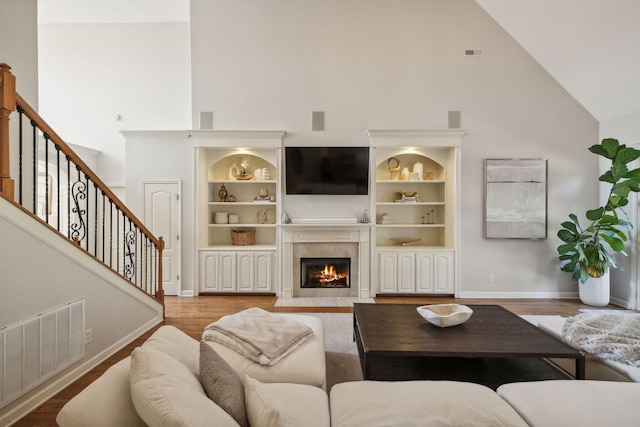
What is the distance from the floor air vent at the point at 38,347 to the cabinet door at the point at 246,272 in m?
2.68

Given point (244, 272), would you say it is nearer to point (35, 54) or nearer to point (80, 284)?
point (80, 284)

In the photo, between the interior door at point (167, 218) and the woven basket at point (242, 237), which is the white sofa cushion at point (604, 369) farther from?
the interior door at point (167, 218)

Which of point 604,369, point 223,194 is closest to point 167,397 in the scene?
point 604,369

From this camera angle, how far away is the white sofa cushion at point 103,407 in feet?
3.81

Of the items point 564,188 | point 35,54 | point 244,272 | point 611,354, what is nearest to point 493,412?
point 611,354

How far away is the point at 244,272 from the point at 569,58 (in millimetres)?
5746

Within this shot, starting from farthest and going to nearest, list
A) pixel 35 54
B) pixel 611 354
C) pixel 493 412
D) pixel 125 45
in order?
1. pixel 125 45
2. pixel 35 54
3. pixel 611 354
4. pixel 493 412

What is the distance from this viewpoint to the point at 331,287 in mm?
5449

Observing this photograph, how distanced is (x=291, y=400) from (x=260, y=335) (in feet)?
2.49

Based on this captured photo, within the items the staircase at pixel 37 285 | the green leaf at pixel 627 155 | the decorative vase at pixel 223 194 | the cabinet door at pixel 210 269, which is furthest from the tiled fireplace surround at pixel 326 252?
the green leaf at pixel 627 155

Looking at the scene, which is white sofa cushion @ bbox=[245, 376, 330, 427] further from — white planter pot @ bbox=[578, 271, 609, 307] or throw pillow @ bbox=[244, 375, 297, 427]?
white planter pot @ bbox=[578, 271, 609, 307]

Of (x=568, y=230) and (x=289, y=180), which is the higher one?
(x=289, y=180)

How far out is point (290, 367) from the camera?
2068mm

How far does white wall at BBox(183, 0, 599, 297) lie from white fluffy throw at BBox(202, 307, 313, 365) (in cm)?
352
